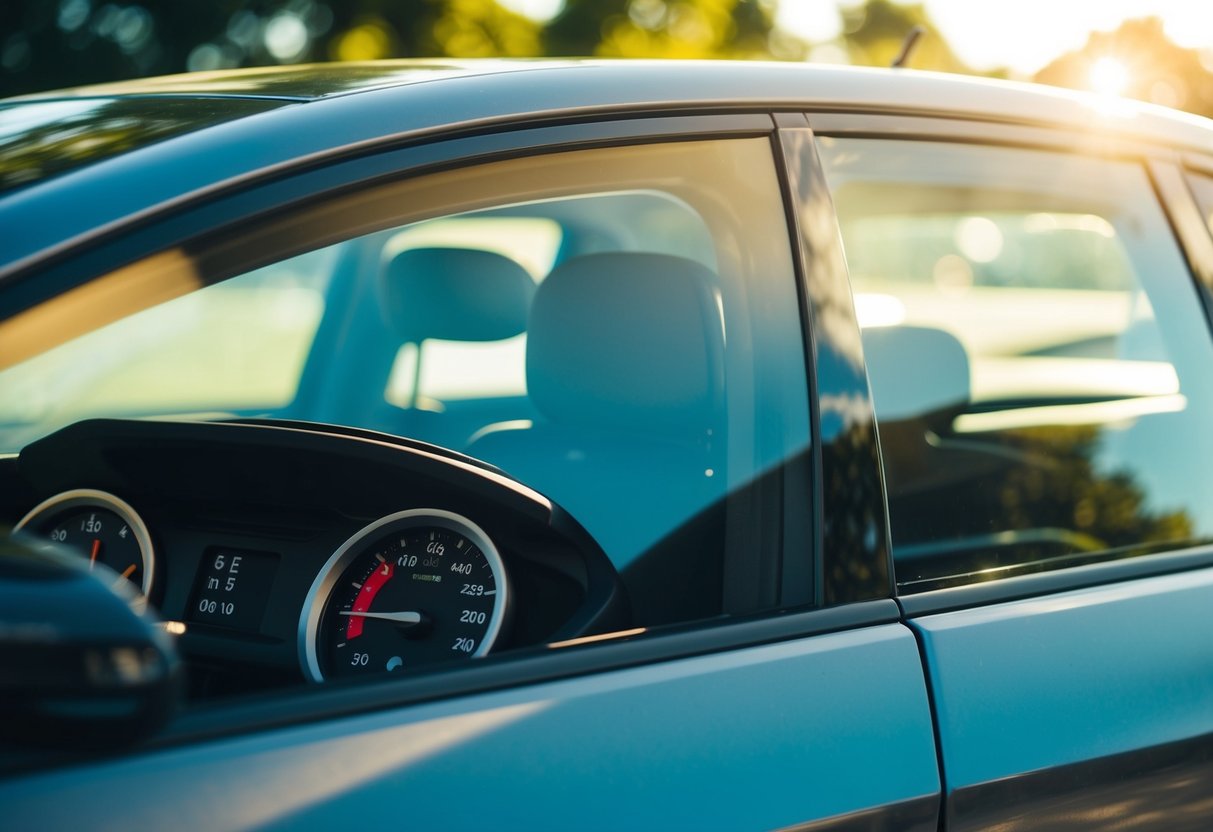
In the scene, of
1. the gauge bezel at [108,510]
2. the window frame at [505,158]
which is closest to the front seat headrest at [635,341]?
the window frame at [505,158]

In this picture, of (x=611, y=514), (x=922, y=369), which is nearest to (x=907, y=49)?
(x=922, y=369)

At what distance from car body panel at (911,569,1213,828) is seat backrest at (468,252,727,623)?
0.30 meters

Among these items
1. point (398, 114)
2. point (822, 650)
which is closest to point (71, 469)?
point (398, 114)

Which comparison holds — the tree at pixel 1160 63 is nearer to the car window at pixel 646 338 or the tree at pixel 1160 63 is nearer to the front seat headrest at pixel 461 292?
the front seat headrest at pixel 461 292

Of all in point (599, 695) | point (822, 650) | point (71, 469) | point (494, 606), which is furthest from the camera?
point (71, 469)

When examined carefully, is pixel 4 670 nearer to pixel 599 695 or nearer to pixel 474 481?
pixel 599 695

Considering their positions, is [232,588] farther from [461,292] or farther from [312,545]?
[461,292]

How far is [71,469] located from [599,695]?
37.6 inches

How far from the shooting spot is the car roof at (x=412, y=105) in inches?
→ 44.8

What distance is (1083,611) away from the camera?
61.0 inches

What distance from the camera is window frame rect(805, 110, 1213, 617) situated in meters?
1.54

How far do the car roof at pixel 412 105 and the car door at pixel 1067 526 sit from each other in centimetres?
6

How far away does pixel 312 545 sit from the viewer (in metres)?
1.71

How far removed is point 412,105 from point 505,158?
0.36 ft
